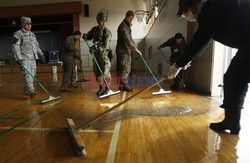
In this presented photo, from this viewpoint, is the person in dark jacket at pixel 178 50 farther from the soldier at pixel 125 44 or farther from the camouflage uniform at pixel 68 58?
the camouflage uniform at pixel 68 58

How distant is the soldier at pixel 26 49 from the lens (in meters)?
3.00

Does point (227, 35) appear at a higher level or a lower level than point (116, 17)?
lower

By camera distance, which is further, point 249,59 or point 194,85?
point 194,85

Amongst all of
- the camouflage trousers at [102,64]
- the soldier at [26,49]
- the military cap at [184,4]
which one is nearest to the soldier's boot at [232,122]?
the military cap at [184,4]

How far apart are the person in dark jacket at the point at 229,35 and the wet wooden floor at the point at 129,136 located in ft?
0.96

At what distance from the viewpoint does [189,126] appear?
5.46 feet

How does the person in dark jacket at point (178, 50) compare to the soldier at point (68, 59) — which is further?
the soldier at point (68, 59)

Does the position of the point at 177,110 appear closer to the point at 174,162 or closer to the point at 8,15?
the point at 174,162

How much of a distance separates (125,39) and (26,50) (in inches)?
72.5

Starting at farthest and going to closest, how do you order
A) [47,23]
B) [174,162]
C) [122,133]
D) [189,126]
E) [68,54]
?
[47,23]
[68,54]
[189,126]
[122,133]
[174,162]

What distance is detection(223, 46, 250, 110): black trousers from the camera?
1304 mm

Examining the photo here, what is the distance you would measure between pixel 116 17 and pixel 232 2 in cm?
995

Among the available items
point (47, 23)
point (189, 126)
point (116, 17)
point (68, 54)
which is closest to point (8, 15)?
point (47, 23)

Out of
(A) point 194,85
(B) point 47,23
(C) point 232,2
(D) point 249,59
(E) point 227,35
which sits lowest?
(A) point 194,85
